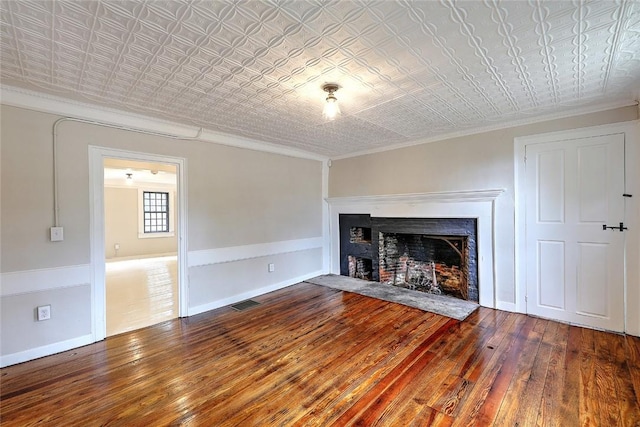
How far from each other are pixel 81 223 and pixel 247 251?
1.98 meters

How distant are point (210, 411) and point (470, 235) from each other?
11.9ft

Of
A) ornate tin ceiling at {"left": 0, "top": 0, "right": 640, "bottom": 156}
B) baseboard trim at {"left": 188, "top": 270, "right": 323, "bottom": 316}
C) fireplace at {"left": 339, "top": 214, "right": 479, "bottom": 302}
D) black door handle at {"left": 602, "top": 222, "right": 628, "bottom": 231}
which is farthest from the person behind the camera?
fireplace at {"left": 339, "top": 214, "right": 479, "bottom": 302}

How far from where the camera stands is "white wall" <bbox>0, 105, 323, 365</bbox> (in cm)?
242

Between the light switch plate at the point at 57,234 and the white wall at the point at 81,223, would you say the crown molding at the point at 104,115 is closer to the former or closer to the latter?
the white wall at the point at 81,223

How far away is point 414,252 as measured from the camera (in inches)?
182

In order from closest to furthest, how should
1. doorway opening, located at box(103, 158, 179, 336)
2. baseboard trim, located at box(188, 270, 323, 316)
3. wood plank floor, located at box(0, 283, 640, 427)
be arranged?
wood plank floor, located at box(0, 283, 640, 427) < baseboard trim, located at box(188, 270, 323, 316) < doorway opening, located at box(103, 158, 179, 336)

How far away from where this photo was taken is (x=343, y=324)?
3.22 metres

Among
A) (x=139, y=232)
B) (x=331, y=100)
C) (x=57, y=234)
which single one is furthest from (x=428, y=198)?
(x=139, y=232)

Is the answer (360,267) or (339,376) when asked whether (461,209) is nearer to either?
(360,267)

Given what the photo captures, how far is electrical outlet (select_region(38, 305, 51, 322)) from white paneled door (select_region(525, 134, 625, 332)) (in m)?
5.22

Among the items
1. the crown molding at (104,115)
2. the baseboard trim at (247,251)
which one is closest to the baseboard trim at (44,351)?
the baseboard trim at (247,251)

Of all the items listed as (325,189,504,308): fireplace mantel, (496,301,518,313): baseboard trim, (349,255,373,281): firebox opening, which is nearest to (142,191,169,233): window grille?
(349,255,373,281): firebox opening

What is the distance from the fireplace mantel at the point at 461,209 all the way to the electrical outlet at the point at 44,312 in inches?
167

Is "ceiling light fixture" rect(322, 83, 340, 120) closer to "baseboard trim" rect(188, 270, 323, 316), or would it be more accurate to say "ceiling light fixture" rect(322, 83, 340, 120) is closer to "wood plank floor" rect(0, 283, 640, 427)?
"wood plank floor" rect(0, 283, 640, 427)
